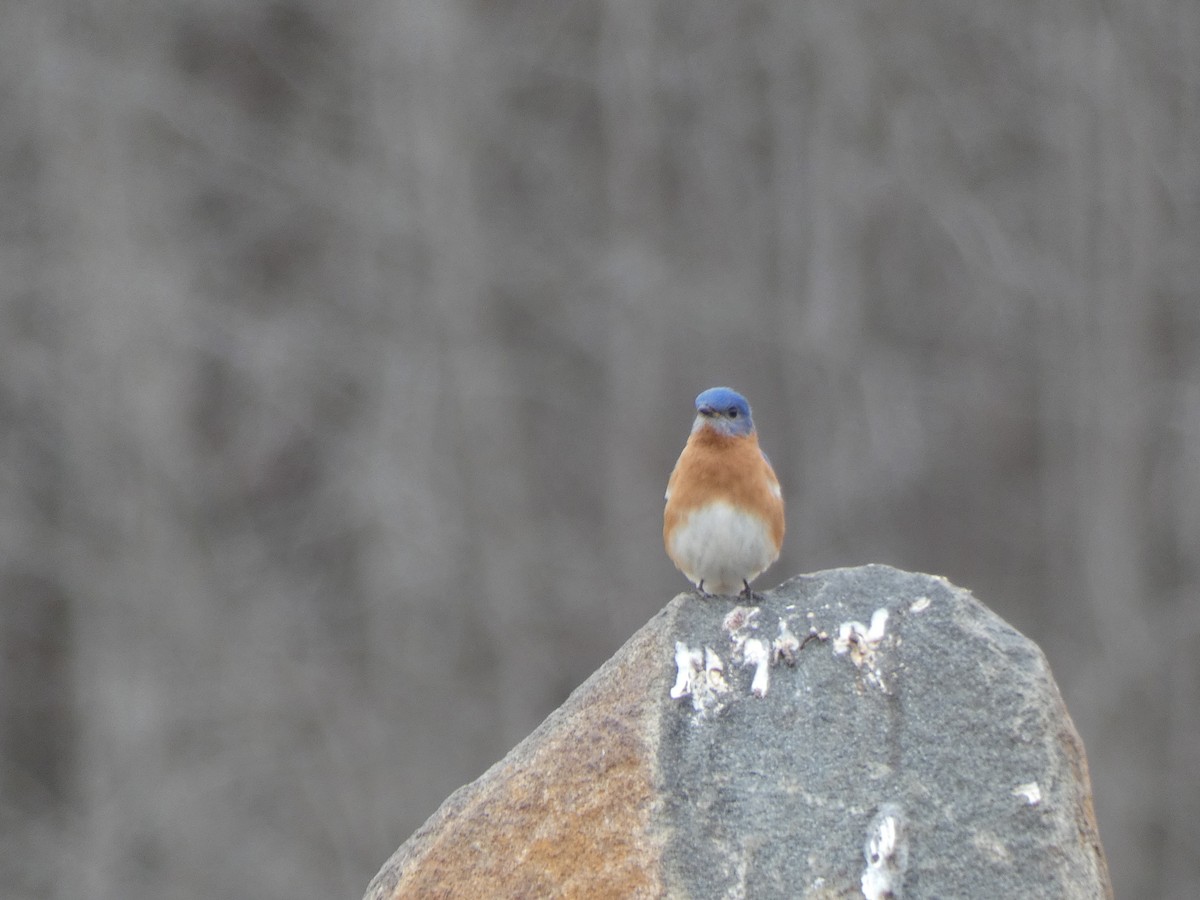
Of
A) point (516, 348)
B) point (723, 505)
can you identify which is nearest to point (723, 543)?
point (723, 505)

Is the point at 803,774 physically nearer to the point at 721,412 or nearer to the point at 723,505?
the point at 723,505

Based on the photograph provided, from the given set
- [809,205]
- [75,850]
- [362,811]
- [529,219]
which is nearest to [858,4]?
[809,205]

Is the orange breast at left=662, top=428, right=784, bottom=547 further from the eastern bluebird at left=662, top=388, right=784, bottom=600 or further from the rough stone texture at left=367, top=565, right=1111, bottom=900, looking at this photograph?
the rough stone texture at left=367, top=565, right=1111, bottom=900

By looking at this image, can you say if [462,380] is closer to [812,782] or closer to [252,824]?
[252,824]

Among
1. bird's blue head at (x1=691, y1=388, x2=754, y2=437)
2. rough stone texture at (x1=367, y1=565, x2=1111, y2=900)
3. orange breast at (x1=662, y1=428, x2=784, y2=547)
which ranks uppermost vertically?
bird's blue head at (x1=691, y1=388, x2=754, y2=437)

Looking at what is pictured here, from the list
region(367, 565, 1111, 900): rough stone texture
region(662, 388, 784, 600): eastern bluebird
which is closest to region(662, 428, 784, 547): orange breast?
region(662, 388, 784, 600): eastern bluebird

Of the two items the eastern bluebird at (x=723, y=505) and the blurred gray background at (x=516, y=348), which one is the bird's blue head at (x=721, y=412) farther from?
the blurred gray background at (x=516, y=348)

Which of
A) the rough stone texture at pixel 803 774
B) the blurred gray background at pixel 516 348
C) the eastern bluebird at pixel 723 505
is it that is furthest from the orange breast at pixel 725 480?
the blurred gray background at pixel 516 348
